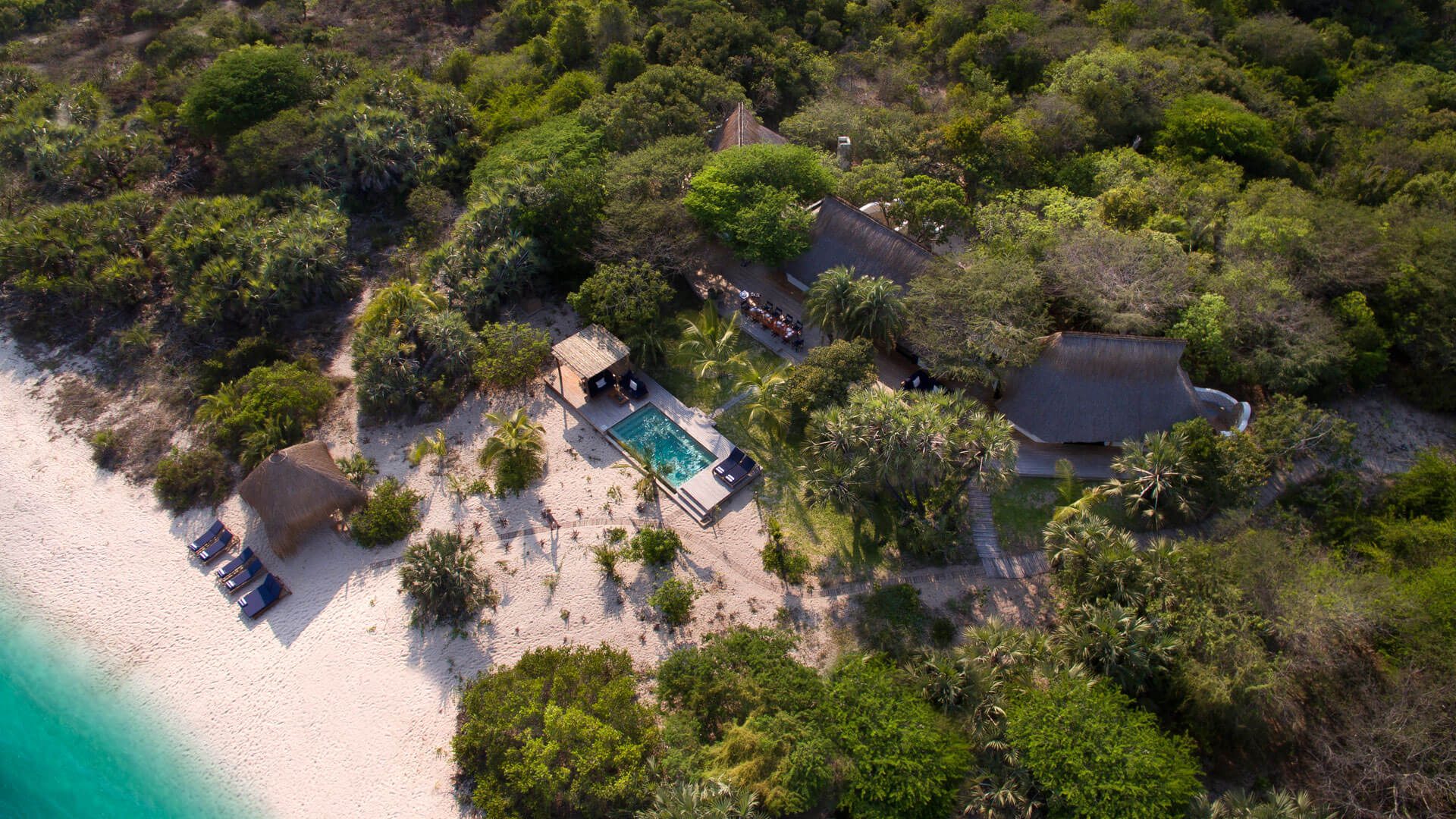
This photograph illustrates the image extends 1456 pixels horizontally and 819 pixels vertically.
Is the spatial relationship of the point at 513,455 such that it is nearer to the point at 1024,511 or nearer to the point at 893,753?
the point at 893,753

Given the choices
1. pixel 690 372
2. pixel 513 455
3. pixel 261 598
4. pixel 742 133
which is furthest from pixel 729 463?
pixel 742 133

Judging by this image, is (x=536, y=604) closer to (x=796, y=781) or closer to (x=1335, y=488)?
(x=796, y=781)

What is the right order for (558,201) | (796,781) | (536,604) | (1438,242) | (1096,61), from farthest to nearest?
1. (1096,61)
2. (558,201)
3. (1438,242)
4. (536,604)
5. (796,781)

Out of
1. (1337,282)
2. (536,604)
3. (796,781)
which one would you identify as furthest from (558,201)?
(1337,282)

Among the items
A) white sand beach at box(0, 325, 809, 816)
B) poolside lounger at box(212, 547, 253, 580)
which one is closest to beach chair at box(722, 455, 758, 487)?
white sand beach at box(0, 325, 809, 816)

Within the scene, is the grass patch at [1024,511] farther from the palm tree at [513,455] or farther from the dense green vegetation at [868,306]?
the palm tree at [513,455]

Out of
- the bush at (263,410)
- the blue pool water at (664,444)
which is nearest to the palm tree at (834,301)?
the blue pool water at (664,444)
